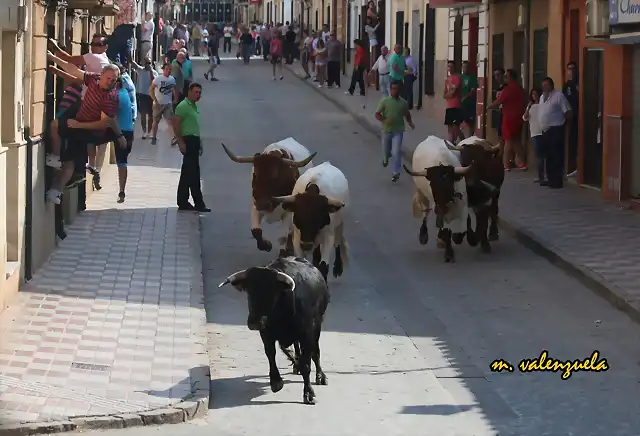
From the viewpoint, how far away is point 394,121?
74.0 feet

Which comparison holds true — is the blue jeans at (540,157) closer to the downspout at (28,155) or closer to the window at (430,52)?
the downspout at (28,155)

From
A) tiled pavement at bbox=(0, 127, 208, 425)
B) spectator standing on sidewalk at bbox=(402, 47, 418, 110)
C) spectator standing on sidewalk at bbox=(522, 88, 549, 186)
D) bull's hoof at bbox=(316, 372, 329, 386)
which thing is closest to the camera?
tiled pavement at bbox=(0, 127, 208, 425)

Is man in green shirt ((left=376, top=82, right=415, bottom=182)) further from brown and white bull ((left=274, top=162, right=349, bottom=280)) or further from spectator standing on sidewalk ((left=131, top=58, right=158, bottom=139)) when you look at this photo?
brown and white bull ((left=274, top=162, right=349, bottom=280))

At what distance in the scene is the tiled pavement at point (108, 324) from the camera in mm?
9320

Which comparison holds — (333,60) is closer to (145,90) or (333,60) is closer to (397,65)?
(397,65)

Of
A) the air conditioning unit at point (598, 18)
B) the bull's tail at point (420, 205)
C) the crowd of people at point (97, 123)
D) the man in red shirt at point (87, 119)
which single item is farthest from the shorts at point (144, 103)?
the bull's tail at point (420, 205)

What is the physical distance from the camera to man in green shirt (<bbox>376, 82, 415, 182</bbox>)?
22.4m

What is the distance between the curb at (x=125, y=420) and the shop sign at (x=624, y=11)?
11.3 meters

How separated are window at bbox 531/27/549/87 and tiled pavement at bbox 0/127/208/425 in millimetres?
8882

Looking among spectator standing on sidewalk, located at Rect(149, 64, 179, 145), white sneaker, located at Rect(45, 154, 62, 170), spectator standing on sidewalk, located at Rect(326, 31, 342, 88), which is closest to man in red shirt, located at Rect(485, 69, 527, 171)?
spectator standing on sidewalk, located at Rect(149, 64, 179, 145)

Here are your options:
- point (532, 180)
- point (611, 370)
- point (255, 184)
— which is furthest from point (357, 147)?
point (611, 370)

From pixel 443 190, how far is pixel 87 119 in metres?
4.10

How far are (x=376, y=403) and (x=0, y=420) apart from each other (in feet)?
8.51

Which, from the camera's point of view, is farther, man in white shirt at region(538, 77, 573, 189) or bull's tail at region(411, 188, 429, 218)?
man in white shirt at region(538, 77, 573, 189)
